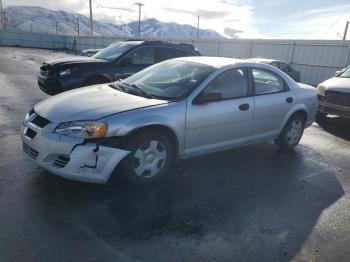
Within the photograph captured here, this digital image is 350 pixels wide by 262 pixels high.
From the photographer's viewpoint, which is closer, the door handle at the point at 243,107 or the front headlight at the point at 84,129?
the front headlight at the point at 84,129

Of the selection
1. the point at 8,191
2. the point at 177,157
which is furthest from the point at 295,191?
the point at 8,191

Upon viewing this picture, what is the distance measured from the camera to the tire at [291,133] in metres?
5.79

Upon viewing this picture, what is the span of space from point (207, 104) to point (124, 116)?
124cm

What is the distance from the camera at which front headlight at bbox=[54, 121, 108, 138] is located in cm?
360

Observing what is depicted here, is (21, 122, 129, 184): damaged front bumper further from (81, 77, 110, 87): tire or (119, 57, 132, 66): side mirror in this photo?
(119, 57, 132, 66): side mirror

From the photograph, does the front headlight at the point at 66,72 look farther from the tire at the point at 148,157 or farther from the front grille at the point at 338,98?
the front grille at the point at 338,98

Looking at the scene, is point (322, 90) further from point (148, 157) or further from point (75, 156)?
point (75, 156)

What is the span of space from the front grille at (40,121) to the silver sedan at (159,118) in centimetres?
2

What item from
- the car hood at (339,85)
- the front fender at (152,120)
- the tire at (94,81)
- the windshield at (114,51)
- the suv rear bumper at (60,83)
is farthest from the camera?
the windshield at (114,51)

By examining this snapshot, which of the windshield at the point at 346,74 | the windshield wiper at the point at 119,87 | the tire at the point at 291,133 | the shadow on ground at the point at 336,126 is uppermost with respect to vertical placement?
the windshield at the point at 346,74

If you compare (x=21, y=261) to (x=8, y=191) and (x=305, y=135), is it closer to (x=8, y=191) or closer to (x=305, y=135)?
(x=8, y=191)

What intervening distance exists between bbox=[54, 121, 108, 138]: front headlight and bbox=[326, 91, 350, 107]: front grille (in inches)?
257

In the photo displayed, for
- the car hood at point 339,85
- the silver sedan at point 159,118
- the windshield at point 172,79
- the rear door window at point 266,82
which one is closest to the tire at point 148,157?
the silver sedan at point 159,118

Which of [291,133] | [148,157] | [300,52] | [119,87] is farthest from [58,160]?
[300,52]
